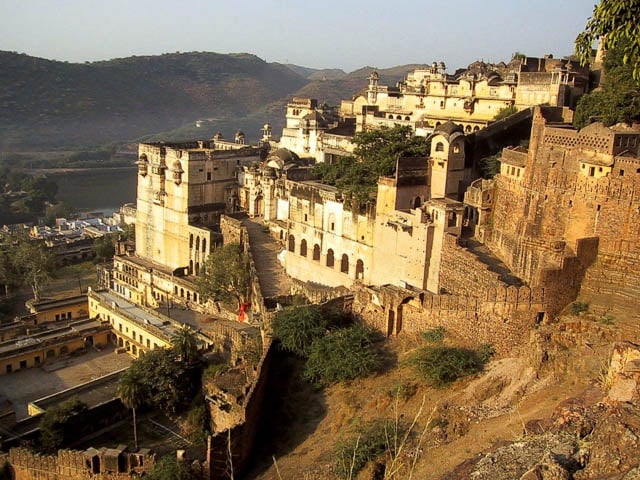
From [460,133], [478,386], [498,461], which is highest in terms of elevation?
[460,133]

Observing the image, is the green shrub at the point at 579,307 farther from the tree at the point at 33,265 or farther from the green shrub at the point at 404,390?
the tree at the point at 33,265

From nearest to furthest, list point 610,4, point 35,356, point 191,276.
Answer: point 610,4 → point 35,356 → point 191,276

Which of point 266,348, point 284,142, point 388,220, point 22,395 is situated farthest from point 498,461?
point 284,142

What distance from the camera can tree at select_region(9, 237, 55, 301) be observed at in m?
34.2

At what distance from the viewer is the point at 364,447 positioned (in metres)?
11.8

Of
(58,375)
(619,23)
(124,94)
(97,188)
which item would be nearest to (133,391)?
(58,375)

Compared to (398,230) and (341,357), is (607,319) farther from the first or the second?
(398,230)

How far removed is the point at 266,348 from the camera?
53.9 feet

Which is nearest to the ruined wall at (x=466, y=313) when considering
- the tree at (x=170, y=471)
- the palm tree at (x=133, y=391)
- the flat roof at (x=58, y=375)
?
the tree at (x=170, y=471)

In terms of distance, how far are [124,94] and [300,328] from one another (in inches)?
4731

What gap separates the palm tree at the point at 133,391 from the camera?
18.1 meters

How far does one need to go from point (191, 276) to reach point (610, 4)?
2251 centimetres

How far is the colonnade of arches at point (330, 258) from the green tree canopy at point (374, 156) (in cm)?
211

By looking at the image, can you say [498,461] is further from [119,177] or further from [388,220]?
[119,177]
